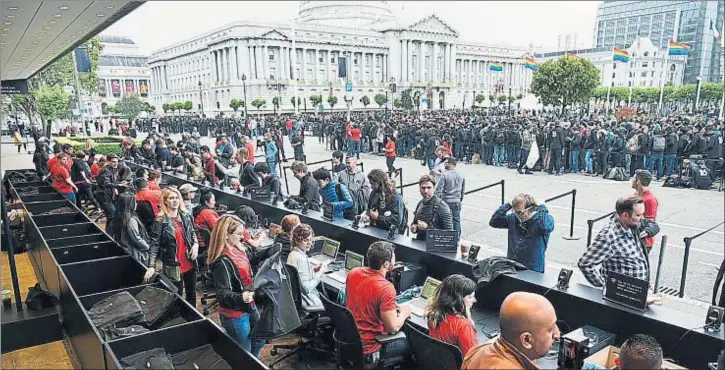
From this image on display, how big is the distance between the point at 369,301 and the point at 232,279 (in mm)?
1356

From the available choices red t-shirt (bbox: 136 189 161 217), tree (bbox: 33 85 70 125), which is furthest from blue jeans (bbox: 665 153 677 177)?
tree (bbox: 33 85 70 125)

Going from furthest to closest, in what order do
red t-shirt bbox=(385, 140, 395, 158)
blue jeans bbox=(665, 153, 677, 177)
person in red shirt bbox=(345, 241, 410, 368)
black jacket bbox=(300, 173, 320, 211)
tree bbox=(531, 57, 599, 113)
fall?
tree bbox=(531, 57, 599, 113) → red t-shirt bbox=(385, 140, 395, 158) → blue jeans bbox=(665, 153, 677, 177) → black jacket bbox=(300, 173, 320, 211) → person in red shirt bbox=(345, 241, 410, 368)

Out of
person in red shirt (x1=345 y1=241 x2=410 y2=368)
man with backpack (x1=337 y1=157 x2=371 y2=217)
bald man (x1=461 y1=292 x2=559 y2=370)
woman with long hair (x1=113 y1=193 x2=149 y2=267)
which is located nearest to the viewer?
bald man (x1=461 y1=292 x2=559 y2=370)

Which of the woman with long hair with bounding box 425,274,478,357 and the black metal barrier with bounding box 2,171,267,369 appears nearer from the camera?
the black metal barrier with bounding box 2,171,267,369

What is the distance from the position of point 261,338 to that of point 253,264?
1120 mm

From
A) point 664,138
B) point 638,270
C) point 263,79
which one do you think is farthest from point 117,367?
point 263,79

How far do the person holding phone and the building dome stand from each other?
4696 inches

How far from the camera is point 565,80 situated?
43.8 meters

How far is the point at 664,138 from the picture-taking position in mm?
17078

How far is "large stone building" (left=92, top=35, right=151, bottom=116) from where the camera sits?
358ft

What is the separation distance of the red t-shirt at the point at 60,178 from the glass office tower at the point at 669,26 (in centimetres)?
9898

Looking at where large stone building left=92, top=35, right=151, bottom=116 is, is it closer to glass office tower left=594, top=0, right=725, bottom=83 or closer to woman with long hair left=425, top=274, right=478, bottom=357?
glass office tower left=594, top=0, right=725, bottom=83

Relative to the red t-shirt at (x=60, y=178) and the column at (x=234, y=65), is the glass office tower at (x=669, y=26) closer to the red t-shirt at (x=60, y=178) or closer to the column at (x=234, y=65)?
the column at (x=234, y=65)

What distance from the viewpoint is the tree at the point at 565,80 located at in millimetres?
43562
